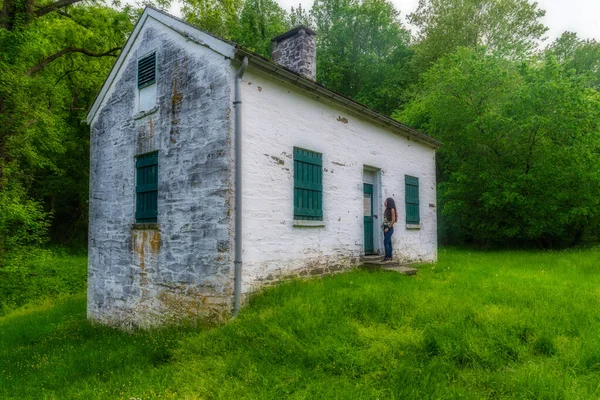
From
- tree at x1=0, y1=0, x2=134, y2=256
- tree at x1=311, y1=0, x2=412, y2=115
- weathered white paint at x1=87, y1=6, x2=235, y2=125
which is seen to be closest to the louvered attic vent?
weathered white paint at x1=87, y1=6, x2=235, y2=125

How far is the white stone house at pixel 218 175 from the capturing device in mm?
7336

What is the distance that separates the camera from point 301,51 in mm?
10852

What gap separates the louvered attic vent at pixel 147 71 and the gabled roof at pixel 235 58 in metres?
0.85

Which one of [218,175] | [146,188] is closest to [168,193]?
[146,188]

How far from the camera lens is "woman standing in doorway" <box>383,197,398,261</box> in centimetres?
1017

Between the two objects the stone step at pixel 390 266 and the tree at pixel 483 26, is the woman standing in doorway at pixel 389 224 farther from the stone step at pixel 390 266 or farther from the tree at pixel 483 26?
the tree at pixel 483 26

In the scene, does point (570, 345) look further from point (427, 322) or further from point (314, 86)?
point (314, 86)

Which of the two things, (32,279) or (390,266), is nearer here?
(390,266)

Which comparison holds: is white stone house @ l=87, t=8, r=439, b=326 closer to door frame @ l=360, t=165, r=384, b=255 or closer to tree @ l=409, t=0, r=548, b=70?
door frame @ l=360, t=165, r=384, b=255

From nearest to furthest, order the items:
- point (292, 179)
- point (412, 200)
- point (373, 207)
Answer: point (292, 179) → point (373, 207) → point (412, 200)

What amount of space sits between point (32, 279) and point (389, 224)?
554 inches

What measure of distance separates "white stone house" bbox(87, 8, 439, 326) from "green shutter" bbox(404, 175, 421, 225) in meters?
0.78

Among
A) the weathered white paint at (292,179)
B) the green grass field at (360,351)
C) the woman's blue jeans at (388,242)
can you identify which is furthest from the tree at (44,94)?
the woman's blue jeans at (388,242)

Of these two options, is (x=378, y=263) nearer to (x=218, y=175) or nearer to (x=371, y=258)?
(x=371, y=258)
